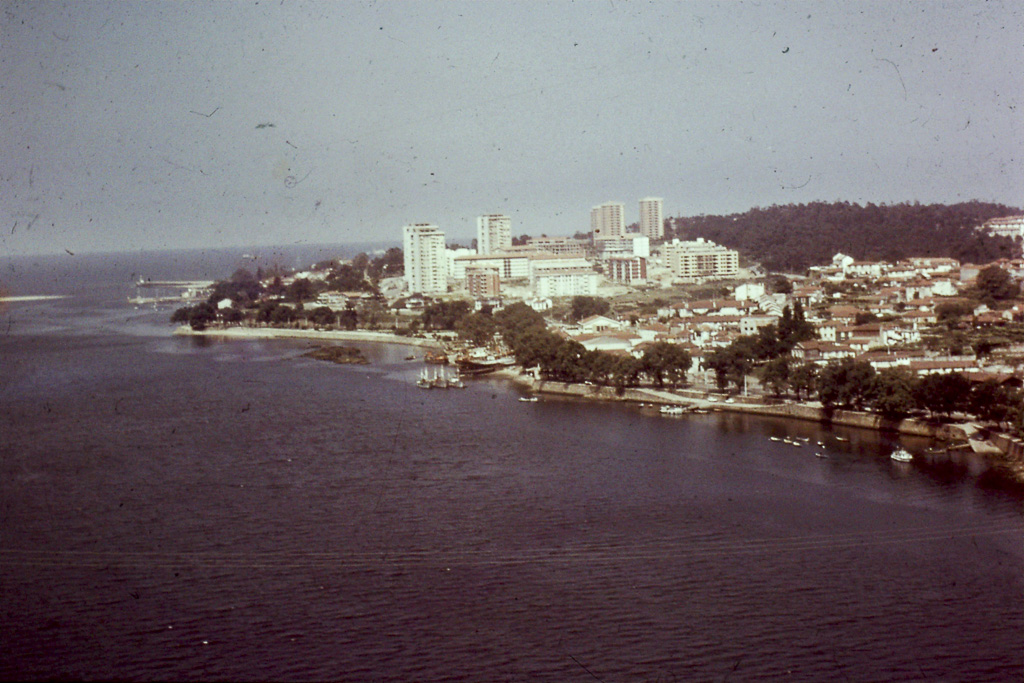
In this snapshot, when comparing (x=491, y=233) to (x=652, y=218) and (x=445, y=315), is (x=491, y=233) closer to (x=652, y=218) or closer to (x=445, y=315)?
(x=652, y=218)

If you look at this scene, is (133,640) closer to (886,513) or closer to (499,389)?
(886,513)

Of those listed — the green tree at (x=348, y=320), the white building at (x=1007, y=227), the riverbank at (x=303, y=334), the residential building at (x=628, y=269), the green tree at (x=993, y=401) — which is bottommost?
the green tree at (x=993, y=401)

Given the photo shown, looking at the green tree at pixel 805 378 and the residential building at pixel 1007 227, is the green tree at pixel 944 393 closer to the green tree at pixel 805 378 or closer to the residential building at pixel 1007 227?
the green tree at pixel 805 378

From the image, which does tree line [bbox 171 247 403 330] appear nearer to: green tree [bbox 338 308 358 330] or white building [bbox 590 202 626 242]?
green tree [bbox 338 308 358 330]

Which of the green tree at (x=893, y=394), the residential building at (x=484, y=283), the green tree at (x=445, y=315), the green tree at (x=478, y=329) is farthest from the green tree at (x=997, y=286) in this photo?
the residential building at (x=484, y=283)

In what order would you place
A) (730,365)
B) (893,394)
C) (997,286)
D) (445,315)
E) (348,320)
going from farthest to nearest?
(348,320), (445,315), (997,286), (730,365), (893,394)

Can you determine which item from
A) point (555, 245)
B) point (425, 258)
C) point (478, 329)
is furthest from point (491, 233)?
point (478, 329)

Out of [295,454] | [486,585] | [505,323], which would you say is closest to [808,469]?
[486,585]
